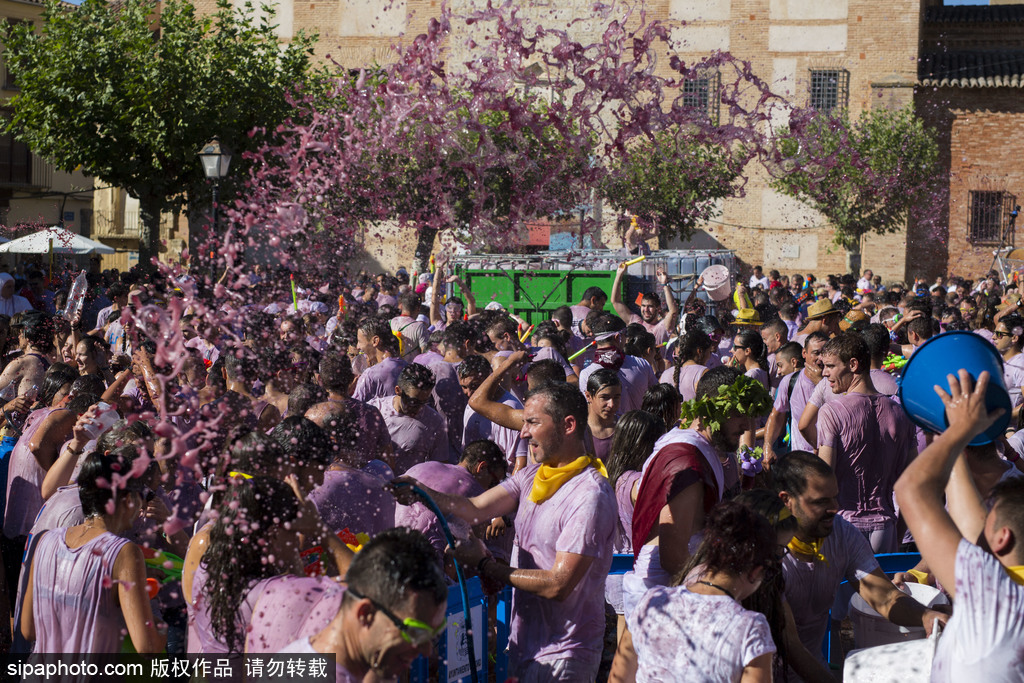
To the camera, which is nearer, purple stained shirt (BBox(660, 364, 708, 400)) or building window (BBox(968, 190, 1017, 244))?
purple stained shirt (BBox(660, 364, 708, 400))

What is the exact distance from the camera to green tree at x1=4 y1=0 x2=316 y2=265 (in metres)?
17.3

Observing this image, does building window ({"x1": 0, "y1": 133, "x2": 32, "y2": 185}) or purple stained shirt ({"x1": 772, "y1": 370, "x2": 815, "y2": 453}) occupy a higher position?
building window ({"x1": 0, "y1": 133, "x2": 32, "y2": 185})

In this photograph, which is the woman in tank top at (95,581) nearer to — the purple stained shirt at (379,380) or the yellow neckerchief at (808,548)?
the yellow neckerchief at (808,548)

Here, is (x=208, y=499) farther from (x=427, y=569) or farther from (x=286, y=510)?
(x=427, y=569)

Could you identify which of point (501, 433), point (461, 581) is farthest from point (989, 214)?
point (461, 581)

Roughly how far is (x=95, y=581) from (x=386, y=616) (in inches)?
54.1

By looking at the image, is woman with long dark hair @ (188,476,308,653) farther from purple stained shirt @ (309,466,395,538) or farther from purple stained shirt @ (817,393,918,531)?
purple stained shirt @ (817,393,918,531)

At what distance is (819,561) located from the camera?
3473 millimetres

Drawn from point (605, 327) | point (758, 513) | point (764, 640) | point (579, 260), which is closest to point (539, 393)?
point (758, 513)

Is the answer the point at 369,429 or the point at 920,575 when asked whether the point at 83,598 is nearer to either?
the point at 369,429

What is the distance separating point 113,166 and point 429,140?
1271 centimetres

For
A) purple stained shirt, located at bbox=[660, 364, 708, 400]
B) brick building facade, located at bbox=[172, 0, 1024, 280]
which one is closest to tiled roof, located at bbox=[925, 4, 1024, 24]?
brick building facade, located at bbox=[172, 0, 1024, 280]

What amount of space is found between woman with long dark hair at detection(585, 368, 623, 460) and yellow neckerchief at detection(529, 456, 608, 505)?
147 cm

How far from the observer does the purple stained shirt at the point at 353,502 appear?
357cm
